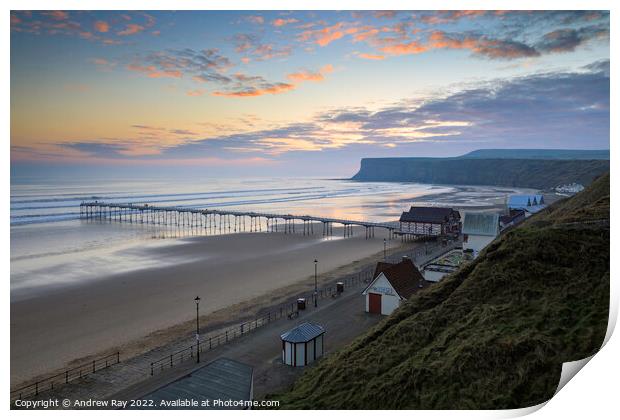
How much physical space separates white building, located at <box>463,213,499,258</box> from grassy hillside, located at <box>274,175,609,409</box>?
15.9 m

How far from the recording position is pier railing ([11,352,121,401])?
1594 cm

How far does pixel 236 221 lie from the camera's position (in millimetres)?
69188

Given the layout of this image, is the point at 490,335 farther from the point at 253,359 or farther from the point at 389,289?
the point at 389,289

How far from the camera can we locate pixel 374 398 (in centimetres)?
1205

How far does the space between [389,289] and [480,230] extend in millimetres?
14242

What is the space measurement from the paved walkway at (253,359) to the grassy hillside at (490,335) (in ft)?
7.22

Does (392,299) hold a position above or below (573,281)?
below

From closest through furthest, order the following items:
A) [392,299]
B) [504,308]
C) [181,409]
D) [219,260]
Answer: [181,409]
[504,308]
[392,299]
[219,260]

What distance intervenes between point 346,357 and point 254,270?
71.7ft

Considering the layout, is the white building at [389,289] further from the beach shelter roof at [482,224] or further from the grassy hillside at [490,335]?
the beach shelter roof at [482,224]

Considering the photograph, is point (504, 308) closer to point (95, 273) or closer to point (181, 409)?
point (181, 409)

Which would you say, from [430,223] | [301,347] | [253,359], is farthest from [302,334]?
[430,223]

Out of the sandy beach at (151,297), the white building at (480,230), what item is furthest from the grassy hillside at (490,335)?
the white building at (480,230)
